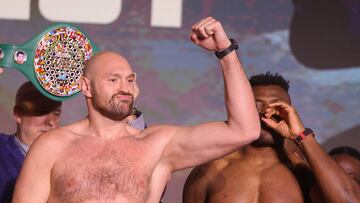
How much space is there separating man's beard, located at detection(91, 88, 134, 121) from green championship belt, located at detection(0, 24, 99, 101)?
1.27ft

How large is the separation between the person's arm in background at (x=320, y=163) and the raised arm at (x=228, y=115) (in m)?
0.53

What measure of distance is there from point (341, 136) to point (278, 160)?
1106 millimetres

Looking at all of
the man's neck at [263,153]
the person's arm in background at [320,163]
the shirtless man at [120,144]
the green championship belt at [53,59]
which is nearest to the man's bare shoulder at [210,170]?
the man's neck at [263,153]

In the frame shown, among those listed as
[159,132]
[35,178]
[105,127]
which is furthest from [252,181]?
[35,178]

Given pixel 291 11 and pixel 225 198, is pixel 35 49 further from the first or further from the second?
pixel 291 11

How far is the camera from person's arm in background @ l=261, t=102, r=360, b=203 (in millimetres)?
2955

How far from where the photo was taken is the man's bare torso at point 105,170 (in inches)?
101

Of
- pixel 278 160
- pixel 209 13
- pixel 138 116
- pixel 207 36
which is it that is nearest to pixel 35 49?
pixel 138 116

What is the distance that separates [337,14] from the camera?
167 inches

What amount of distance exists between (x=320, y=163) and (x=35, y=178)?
3.55ft

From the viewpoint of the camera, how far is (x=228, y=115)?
2537 mm

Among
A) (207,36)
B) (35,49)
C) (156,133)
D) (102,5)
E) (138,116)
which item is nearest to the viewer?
(207,36)

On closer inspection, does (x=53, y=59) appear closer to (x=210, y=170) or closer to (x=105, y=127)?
(x=105, y=127)

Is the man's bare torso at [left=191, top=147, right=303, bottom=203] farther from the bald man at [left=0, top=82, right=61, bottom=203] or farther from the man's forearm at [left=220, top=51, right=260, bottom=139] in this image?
the bald man at [left=0, top=82, right=61, bottom=203]
